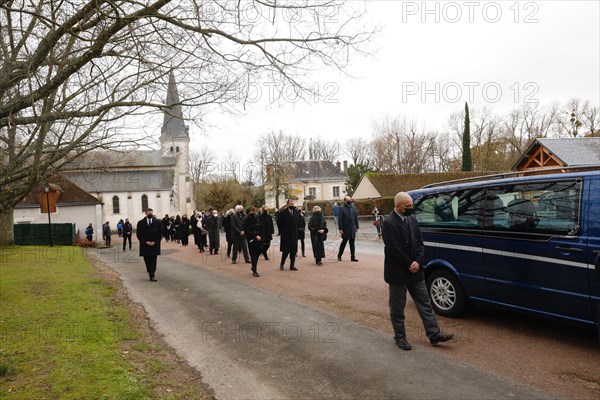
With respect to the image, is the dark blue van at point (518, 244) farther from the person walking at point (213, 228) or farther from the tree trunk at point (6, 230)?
the tree trunk at point (6, 230)

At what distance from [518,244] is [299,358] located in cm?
322

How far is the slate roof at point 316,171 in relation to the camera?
78312 mm

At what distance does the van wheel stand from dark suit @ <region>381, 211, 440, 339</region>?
1258mm

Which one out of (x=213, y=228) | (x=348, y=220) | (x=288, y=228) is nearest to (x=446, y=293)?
(x=288, y=228)

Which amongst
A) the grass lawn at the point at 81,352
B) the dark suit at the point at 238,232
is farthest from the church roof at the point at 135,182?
the grass lawn at the point at 81,352

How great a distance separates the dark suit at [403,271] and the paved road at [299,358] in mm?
357

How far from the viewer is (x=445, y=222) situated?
272 inches

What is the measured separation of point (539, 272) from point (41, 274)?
1345 centimetres

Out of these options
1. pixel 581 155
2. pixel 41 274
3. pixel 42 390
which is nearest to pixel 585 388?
pixel 42 390

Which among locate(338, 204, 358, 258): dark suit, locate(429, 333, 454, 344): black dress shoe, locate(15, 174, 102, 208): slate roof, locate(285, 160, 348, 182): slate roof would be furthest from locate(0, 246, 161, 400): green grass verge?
locate(285, 160, 348, 182): slate roof

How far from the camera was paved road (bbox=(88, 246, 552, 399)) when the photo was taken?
171 inches

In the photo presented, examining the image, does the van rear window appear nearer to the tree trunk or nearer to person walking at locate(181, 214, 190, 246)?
person walking at locate(181, 214, 190, 246)

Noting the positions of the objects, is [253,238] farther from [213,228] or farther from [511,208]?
[213,228]

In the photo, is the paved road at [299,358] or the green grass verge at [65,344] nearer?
the paved road at [299,358]
